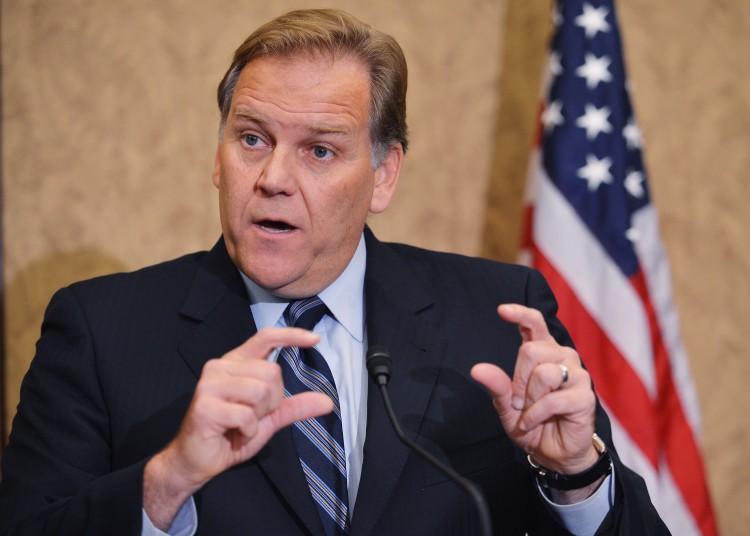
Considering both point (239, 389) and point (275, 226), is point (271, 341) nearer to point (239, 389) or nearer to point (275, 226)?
point (239, 389)

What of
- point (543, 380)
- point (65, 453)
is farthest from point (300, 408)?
point (65, 453)

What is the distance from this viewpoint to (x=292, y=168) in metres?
1.82

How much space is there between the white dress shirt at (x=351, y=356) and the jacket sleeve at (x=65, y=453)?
343 mm

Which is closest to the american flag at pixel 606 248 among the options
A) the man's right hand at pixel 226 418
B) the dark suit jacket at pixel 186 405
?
the dark suit jacket at pixel 186 405

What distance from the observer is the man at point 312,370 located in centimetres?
158

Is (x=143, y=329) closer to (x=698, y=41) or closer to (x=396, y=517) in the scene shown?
A: (x=396, y=517)

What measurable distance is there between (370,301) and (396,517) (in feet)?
1.48

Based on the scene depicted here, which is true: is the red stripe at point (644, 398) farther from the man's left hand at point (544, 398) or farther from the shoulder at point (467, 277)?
the man's left hand at point (544, 398)

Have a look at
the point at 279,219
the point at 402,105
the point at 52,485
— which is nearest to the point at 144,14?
the point at 402,105

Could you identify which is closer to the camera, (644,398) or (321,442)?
(321,442)

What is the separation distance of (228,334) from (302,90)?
0.49m

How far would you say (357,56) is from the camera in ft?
6.33

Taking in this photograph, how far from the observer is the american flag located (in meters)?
2.67

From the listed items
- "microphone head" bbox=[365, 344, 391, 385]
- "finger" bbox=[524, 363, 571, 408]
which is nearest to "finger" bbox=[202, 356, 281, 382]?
"microphone head" bbox=[365, 344, 391, 385]
